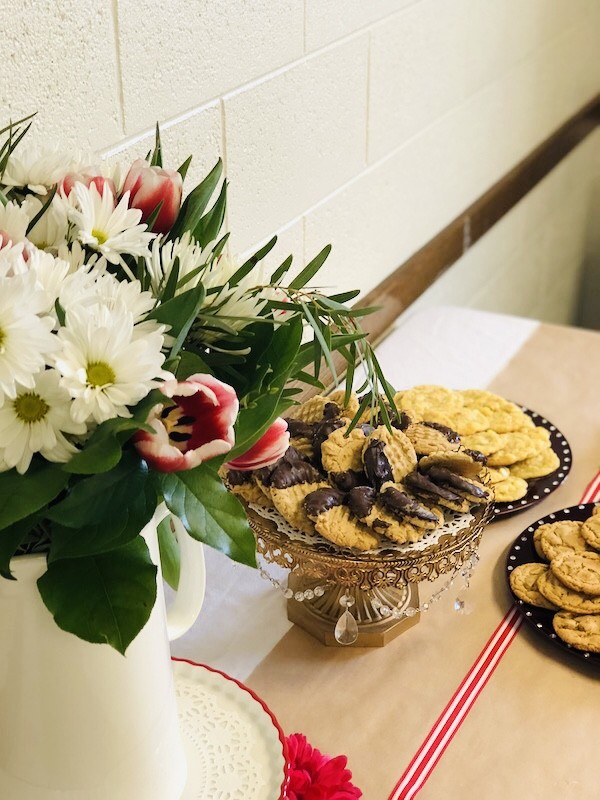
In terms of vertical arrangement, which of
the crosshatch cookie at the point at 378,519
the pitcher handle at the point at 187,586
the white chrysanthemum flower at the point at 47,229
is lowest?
the crosshatch cookie at the point at 378,519

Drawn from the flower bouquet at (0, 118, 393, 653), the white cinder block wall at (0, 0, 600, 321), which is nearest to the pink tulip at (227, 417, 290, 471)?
the flower bouquet at (0, 118, 393, 653)

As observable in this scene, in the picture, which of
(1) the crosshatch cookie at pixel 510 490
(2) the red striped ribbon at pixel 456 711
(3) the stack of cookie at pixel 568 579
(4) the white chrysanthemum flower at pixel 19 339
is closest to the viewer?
(4) the white chrysanthemum flower at pixel 19 339

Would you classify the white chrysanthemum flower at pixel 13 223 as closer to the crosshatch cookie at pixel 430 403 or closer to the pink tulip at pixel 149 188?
the pink tulip at pixel 149 188

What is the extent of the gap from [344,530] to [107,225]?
33 centimetres

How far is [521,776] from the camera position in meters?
0.71

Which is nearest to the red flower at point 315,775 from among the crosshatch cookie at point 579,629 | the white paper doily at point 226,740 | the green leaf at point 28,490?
the white paper doily at point 226,740

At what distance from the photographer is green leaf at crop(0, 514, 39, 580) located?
18.0 inches

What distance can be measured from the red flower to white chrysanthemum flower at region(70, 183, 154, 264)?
38cm

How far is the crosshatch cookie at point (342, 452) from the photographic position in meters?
0.81

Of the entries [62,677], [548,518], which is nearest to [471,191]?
[548,518]

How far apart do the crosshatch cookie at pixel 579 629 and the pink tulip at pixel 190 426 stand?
0.46 metres

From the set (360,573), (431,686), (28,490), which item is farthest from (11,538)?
(431,686)

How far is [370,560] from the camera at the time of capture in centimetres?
74

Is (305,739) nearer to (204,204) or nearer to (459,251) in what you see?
(204,204)
